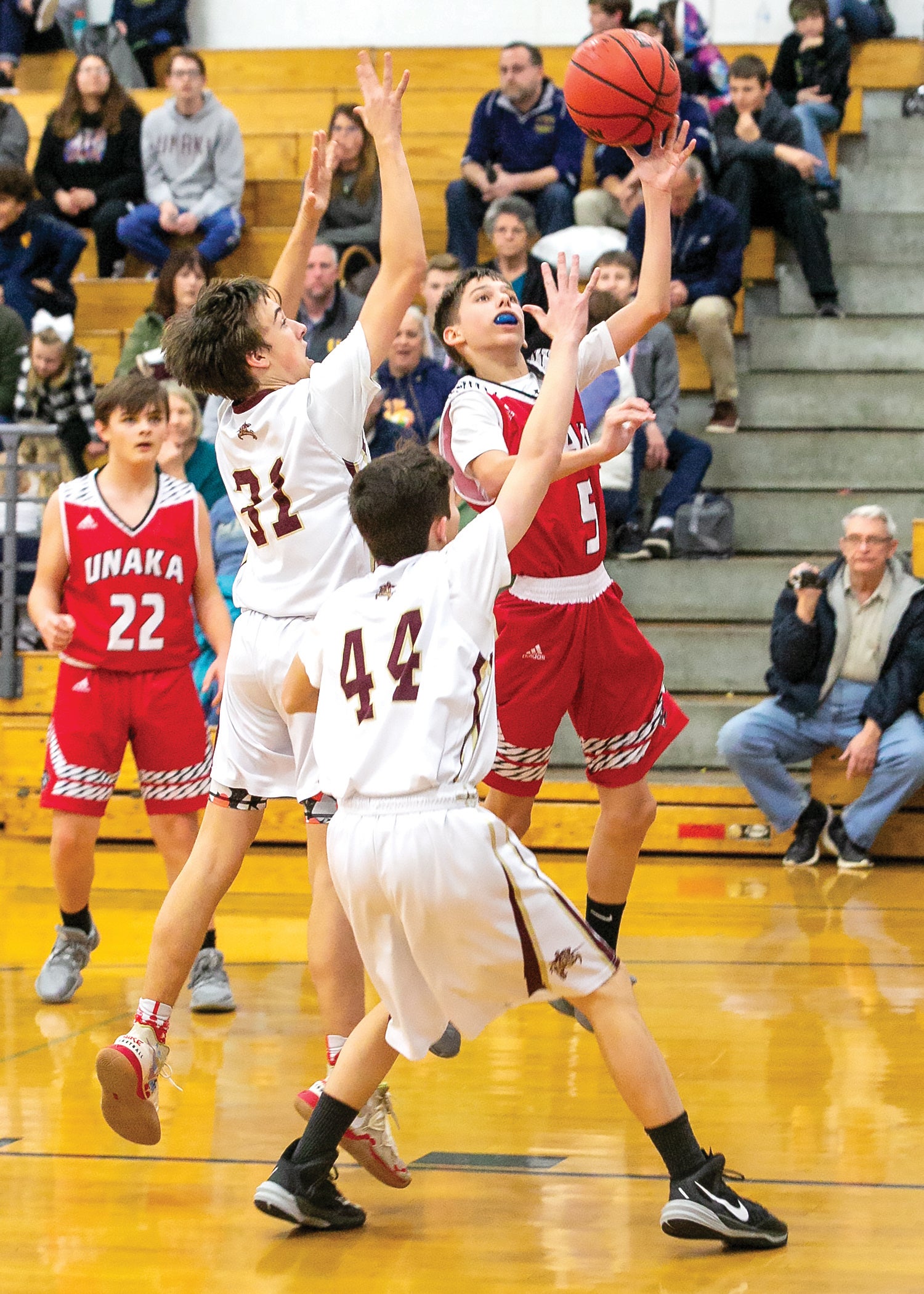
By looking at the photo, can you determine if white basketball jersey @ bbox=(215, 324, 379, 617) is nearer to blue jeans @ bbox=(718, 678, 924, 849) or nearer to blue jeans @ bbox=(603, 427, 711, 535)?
blue jeans @ bbox=(718, 678, 924, 849)

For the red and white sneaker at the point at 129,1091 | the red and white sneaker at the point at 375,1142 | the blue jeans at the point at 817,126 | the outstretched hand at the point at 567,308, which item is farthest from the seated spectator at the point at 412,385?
the red and white sneaker at the point at 375,1142

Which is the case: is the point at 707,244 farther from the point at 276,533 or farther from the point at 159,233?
the point at 276,533

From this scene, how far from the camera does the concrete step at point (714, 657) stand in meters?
7.91

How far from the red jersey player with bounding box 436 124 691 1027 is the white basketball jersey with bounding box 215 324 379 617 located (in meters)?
0.61

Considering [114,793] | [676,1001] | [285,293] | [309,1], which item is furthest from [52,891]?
[309,1]

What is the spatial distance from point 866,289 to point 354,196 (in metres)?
3.00

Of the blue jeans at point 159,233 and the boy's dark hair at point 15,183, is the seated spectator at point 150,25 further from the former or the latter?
the boy's dark hair at point 15,183

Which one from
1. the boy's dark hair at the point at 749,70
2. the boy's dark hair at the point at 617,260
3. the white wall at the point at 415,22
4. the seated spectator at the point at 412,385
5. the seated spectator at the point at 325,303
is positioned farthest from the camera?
the white wall at the point at 415,22

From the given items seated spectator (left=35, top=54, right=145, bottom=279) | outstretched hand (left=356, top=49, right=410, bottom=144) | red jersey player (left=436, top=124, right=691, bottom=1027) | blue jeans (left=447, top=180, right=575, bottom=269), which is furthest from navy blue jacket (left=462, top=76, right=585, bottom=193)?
outstretched hand (left=356, top=49, right=410, bottom=144)

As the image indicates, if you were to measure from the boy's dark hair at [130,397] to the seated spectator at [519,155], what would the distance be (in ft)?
16.1

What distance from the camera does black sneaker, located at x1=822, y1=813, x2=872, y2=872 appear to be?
22.8 feet

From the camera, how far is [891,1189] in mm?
3338

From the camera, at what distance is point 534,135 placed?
31.0 ft

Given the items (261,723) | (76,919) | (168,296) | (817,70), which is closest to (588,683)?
(261,723)
